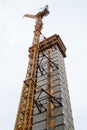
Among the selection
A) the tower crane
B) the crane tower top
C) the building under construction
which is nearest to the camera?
the building under construction

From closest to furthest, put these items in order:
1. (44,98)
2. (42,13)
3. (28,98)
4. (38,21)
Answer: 1. (28,98)
2. (44,98)
3. (38,21)
4. (42,13)

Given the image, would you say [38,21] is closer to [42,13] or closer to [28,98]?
[42,13]

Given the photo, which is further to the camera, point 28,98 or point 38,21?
point 38,21

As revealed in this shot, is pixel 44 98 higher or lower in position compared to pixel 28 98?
higher

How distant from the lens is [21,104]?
98.3 feet

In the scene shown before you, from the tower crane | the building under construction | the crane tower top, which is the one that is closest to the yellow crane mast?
the building under construction

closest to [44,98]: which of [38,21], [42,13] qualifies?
[38,21]

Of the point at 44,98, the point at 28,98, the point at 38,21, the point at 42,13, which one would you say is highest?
the point at 42,13

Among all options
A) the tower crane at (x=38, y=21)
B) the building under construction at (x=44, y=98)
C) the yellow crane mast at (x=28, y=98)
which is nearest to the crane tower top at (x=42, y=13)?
the tower crane at (x=38, y=21)

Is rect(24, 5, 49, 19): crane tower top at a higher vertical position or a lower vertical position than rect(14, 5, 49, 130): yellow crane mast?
higher

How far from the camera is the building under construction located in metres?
28.1

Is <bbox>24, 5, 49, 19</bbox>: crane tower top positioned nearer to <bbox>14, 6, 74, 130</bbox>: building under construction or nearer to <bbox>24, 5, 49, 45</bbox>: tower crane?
<bbox>24, 5, 49, 45</bbox>: tower crane

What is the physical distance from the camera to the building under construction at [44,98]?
92.2ft

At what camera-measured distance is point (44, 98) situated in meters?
32.8
